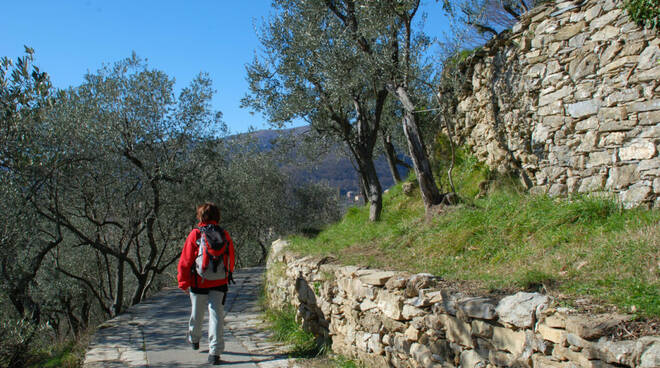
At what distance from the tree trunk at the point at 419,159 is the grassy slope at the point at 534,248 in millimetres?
434

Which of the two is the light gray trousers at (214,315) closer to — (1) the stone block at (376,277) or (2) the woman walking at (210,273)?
(2) the woman walking at (210,273)

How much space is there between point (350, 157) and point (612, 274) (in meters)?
12.7

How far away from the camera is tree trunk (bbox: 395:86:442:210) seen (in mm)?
7637

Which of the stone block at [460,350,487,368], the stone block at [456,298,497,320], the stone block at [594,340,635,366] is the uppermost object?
the stone block at [456,298,497,320]

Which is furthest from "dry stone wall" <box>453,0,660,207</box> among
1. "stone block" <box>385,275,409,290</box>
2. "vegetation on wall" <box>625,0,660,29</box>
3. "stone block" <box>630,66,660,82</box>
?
"stone block" <box>385,275,409,290</box>

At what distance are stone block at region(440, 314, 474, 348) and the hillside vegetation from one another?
0.50 m

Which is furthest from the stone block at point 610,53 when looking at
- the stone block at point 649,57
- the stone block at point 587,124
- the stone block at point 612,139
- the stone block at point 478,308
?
the stone block at point 478,308

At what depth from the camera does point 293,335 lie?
6527mm

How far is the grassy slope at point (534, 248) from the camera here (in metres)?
3.44

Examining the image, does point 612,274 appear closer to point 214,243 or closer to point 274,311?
point 214,243

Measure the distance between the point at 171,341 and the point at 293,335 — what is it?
173 centimetres

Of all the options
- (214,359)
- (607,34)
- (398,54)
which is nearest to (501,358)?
(214,359)

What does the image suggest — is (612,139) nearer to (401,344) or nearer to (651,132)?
(651,132)

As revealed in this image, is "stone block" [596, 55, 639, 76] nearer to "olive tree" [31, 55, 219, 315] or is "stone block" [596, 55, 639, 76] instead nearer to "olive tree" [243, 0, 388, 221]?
"olive tree" [243, 0, 388, 221]
